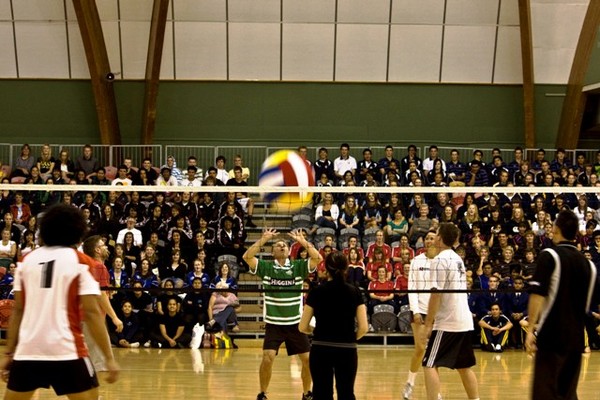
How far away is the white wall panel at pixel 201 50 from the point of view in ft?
84.0

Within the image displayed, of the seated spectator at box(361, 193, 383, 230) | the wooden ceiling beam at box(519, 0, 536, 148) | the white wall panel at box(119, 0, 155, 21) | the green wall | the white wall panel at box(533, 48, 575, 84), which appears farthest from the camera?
the green wall

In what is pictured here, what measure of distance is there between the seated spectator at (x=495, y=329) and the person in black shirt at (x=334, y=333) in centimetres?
1014

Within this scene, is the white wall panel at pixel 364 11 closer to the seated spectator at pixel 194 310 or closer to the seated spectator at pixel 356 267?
the seated spectator at pixel 356 267

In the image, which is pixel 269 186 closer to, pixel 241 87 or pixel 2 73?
pixel 241 87

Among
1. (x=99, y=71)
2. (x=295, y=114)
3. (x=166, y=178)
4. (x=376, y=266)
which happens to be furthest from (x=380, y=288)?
(x=99, y=71)

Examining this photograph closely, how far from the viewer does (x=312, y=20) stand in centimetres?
2567

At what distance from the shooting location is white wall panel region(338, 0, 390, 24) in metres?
25.5

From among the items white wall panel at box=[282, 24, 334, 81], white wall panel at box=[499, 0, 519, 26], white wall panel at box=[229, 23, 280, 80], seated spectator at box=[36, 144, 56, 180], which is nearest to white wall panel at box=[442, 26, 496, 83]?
white wall panel at box=[499, 0, 519, 26]

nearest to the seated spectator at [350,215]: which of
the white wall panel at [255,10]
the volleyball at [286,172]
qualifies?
the volleyball at [286,172]

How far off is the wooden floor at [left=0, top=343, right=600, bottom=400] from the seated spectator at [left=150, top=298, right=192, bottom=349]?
1.35ft

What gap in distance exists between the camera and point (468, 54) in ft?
85.5

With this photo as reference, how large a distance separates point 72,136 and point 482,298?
13061 millimetres

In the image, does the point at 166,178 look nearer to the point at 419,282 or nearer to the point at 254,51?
the point at 254,51

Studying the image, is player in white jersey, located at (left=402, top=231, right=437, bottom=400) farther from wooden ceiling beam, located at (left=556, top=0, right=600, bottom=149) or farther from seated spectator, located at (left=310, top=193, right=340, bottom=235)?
wooden ceiling beam, located at (left=556, top=0, right=600, bottom=149)
